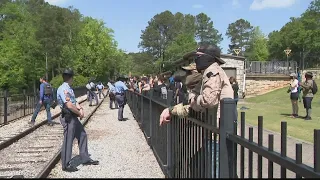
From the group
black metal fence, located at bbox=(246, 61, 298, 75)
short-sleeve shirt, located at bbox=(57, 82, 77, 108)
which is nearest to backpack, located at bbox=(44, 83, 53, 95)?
short-sleeve shirt, located at bbox=(57, 82, 77, 108)

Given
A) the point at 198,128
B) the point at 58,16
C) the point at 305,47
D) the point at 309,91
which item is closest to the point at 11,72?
the point at 58,16

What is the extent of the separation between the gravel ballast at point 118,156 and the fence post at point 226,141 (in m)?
3.87

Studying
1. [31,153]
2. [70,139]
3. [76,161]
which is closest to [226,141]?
[70,139]

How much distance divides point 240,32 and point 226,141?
133 m

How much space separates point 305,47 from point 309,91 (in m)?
59.5

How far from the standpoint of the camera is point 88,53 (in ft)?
212

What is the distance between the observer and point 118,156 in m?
8.88

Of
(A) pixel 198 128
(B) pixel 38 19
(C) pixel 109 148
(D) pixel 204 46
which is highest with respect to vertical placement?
(B) pixel 38 19

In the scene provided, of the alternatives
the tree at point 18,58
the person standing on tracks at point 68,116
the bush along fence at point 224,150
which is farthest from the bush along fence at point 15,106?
the tree at point 18,58

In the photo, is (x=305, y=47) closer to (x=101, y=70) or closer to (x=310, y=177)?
(x=101, y=70)

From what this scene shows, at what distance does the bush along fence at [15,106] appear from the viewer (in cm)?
1591

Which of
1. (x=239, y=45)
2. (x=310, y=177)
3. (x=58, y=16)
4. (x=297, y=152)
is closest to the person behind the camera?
(x=310, y=177)

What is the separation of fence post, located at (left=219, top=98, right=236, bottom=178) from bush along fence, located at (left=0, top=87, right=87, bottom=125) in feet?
45.8

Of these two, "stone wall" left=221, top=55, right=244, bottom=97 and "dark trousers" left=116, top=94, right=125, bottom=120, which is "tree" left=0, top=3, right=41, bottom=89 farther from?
"dark trousers" left=116, top=94, right=125, bottom=120
